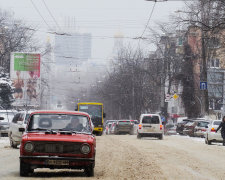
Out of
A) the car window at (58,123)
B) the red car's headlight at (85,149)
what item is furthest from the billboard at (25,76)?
the red car's headlight at (85,149)

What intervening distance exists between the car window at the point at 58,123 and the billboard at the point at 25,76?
145 feet

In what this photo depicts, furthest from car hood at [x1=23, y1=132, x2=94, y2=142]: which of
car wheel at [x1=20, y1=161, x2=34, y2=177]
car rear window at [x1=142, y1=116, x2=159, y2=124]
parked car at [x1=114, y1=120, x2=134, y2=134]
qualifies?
parked car at [x1=114, y1=120, x2=134, y2=134]

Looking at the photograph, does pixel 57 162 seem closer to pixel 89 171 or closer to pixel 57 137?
pixel 57 137

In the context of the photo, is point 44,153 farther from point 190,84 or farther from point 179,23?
point 190,84

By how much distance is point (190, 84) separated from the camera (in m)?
83.4

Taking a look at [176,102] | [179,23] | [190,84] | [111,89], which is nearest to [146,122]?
[179,23]

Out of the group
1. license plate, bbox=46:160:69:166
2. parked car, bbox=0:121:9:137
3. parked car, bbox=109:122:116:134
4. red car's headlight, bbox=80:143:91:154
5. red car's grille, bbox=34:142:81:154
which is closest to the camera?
license plate, bbox=46:160:69:166

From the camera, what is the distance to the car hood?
14430 millimetres

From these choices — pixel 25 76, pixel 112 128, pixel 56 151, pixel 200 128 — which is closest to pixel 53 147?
pixel 56 151

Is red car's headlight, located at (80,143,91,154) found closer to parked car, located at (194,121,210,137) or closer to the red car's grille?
the red car's grille

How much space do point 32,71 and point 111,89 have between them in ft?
153

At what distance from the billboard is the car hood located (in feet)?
148

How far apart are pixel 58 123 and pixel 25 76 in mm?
45345

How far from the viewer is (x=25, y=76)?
198 ft
